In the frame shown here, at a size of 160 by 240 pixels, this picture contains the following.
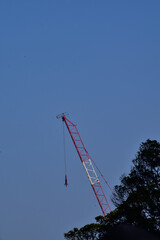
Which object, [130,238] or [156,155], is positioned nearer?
[130,238]

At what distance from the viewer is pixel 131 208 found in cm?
2947

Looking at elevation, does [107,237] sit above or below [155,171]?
below

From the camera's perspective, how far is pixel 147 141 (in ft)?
102

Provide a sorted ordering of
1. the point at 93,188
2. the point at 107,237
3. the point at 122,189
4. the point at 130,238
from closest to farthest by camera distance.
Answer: the point at 130,238
the point at 107,237
the point at 122,189
the point at 93,188

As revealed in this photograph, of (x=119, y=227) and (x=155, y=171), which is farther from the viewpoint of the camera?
(x=155, y=171)

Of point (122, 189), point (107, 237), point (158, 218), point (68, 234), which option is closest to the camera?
point (107, 237)

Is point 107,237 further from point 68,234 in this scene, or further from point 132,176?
point 68,234

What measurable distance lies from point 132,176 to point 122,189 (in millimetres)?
Answer: 2156

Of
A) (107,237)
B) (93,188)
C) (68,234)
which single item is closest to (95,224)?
(68,234)

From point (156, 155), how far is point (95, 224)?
22.7m

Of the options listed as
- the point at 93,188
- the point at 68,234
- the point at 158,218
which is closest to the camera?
the point at 158,218

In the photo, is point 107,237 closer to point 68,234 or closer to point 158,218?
point 158,218

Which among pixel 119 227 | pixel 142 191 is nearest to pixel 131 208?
pixel 142 191

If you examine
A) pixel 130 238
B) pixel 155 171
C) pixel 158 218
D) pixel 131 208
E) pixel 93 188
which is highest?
pixel 93 188
